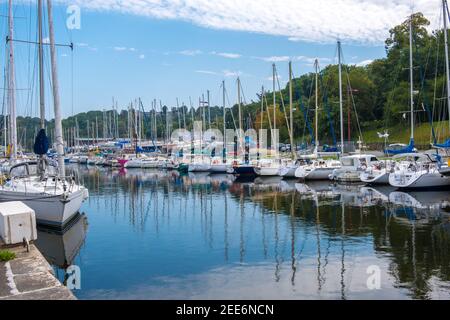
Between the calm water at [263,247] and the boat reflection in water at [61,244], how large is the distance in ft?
0.15

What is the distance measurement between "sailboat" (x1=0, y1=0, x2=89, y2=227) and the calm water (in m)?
1.02

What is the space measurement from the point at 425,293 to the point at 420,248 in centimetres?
541

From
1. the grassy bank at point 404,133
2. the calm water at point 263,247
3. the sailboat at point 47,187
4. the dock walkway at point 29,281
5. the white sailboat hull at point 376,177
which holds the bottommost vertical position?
the calm water at point 263,247

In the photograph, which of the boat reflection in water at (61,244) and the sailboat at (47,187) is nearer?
the boat reflection in water at (61,244)

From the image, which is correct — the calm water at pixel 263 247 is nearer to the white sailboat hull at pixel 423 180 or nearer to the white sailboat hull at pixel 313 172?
the white sailboat hull at pixel 423 180

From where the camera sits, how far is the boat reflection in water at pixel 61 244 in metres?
16.6

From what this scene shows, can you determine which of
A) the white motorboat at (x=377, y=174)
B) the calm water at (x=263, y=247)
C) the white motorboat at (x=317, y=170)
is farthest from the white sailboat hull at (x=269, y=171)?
the calm water at (x=263, y=247)

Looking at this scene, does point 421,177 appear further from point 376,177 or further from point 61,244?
point 61,244

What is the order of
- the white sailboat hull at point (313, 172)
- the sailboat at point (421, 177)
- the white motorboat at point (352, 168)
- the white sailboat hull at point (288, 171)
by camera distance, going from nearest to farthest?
the sailboat at point (421, 177) → the white motorboat at point (352, 168) → the white sailboat hull at point (313, 172) → the white sailboat hull at point (288, 171)

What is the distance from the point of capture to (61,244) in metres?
19.4

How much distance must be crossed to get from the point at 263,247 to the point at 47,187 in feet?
35.0

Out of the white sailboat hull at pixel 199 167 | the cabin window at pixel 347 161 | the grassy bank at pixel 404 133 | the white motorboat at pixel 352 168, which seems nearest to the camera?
the white motorboat at pixel 352 168

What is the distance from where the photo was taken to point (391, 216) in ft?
79.9

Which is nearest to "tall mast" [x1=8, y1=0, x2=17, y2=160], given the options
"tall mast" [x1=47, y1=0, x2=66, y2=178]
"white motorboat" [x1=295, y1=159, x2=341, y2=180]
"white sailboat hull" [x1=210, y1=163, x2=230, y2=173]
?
"tall mast" [x1=47, y1=0, x2=66, y2=178]
